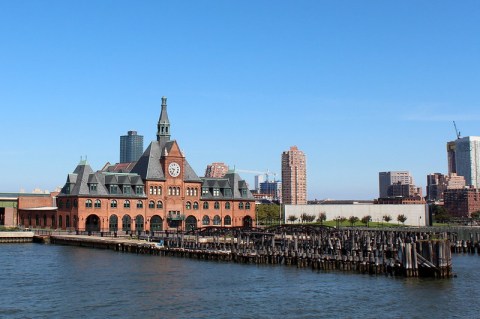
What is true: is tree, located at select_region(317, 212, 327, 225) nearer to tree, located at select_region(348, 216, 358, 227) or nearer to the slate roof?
tree, located at select_region(348, 216, 358, 227)

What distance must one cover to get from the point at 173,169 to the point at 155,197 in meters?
7.52

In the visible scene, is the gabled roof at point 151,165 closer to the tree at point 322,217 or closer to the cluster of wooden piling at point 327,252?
the cluster of wooden piling at point 327,252

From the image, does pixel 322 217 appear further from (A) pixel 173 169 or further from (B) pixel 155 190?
(B) pixel 155 190

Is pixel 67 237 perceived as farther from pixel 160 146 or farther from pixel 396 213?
pixel 396 213

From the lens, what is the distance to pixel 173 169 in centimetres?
14500

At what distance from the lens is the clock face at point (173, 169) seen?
14462cm

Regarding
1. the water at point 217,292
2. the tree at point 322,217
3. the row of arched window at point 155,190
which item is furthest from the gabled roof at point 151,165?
the tree at point 322,217

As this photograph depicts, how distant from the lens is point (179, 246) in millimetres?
102438

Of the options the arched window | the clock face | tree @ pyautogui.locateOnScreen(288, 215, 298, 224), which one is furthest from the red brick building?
tree @ pyautogui.locateOnScreen(288, 215, 298, 224)

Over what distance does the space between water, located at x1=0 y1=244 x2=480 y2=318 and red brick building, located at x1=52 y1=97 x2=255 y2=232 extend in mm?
51778

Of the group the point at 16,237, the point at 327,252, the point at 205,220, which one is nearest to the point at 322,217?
the point at 205,220

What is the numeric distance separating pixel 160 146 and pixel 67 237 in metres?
35.8

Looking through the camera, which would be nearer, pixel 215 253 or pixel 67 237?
pixel 215 253

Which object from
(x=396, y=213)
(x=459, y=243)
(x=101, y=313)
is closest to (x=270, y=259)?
(x=101, y=313)
